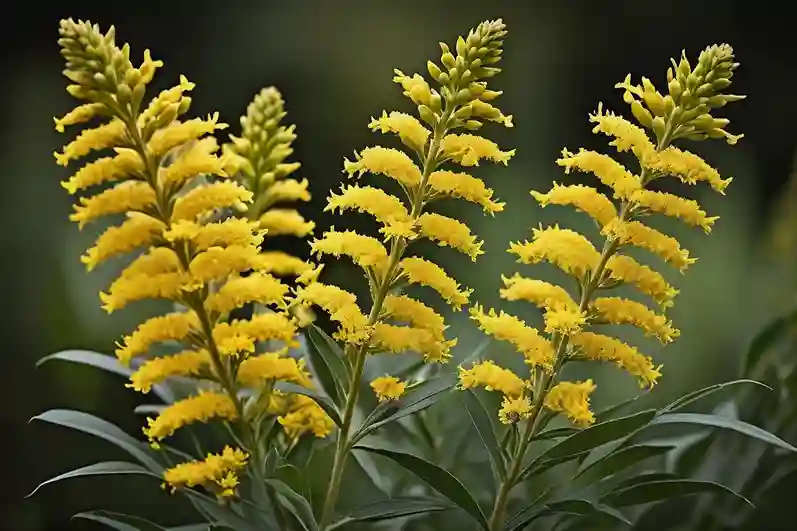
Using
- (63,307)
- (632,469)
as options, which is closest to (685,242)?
(632,469)

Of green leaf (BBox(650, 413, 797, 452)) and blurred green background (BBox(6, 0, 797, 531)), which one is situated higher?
blurred green background (BBox(6, 0, 797, 531))

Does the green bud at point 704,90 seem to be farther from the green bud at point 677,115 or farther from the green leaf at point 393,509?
the green leaf at point 393,509

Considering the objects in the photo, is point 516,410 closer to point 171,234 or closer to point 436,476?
point 436,476

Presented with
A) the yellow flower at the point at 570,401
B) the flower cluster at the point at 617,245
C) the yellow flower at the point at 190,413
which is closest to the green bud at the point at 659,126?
the flower cluster at the point at 617,245

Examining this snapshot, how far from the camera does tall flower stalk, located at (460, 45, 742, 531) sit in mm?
326

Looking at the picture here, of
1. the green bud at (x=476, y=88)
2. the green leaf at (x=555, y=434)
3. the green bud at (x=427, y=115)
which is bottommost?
the green leaf at (x=555, y=434)

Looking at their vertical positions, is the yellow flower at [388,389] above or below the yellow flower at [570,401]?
above

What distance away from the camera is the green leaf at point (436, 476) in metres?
0.35

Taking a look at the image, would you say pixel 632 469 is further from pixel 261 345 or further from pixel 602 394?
pixel 261 345

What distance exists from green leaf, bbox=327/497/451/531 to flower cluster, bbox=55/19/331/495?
52 mm

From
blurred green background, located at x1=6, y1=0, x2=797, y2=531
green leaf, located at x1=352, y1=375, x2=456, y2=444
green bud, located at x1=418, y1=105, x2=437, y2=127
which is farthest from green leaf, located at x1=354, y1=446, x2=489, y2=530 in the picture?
blurred green background, located at x1=6, y1=0, x2=797, y2=531

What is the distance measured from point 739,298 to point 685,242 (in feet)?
0.21

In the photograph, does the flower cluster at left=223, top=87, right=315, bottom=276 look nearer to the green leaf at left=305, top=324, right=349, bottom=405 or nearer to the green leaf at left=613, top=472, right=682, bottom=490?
the green leaf at left=305, top=324, right=349, bottom=405

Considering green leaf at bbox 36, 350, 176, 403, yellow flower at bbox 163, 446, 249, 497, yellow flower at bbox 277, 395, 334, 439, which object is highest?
green leaf at bbox 36, 350, 176, 403
